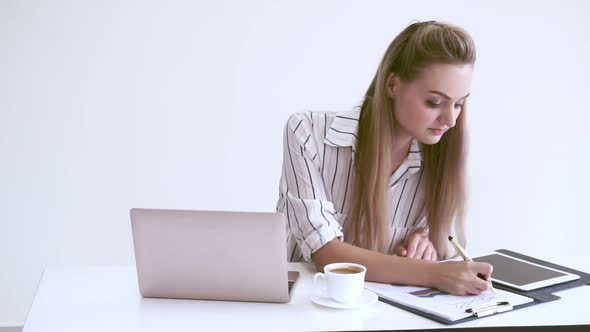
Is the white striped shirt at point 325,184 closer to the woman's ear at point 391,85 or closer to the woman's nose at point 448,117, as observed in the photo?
the woman's ear at point 391,85

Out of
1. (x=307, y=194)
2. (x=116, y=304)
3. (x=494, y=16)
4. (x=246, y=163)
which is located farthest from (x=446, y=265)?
(x=494, y=16)

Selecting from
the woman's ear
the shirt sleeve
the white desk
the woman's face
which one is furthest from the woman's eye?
the white desk

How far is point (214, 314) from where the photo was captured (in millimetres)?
1446

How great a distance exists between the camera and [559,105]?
149 inches

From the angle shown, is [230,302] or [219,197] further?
[219,197]

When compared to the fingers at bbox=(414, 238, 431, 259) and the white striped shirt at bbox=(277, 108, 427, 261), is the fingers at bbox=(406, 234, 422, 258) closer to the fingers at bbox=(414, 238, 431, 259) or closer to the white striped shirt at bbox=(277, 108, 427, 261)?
the fingers at bbox=(414, 238, 431, 259)

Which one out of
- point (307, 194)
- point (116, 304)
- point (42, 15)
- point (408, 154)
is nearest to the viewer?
point (116, 304)

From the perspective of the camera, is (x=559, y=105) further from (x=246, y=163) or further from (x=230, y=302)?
(x=230, y=302)

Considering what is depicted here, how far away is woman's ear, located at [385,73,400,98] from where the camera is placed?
2024 millimetres

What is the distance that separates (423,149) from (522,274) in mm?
513

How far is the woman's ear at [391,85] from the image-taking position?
2.02m

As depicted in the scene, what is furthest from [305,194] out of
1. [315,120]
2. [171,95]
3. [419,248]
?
[171,95]

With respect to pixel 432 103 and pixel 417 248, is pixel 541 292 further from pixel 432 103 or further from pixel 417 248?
pixel 432 103

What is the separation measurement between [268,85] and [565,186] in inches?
64.2
